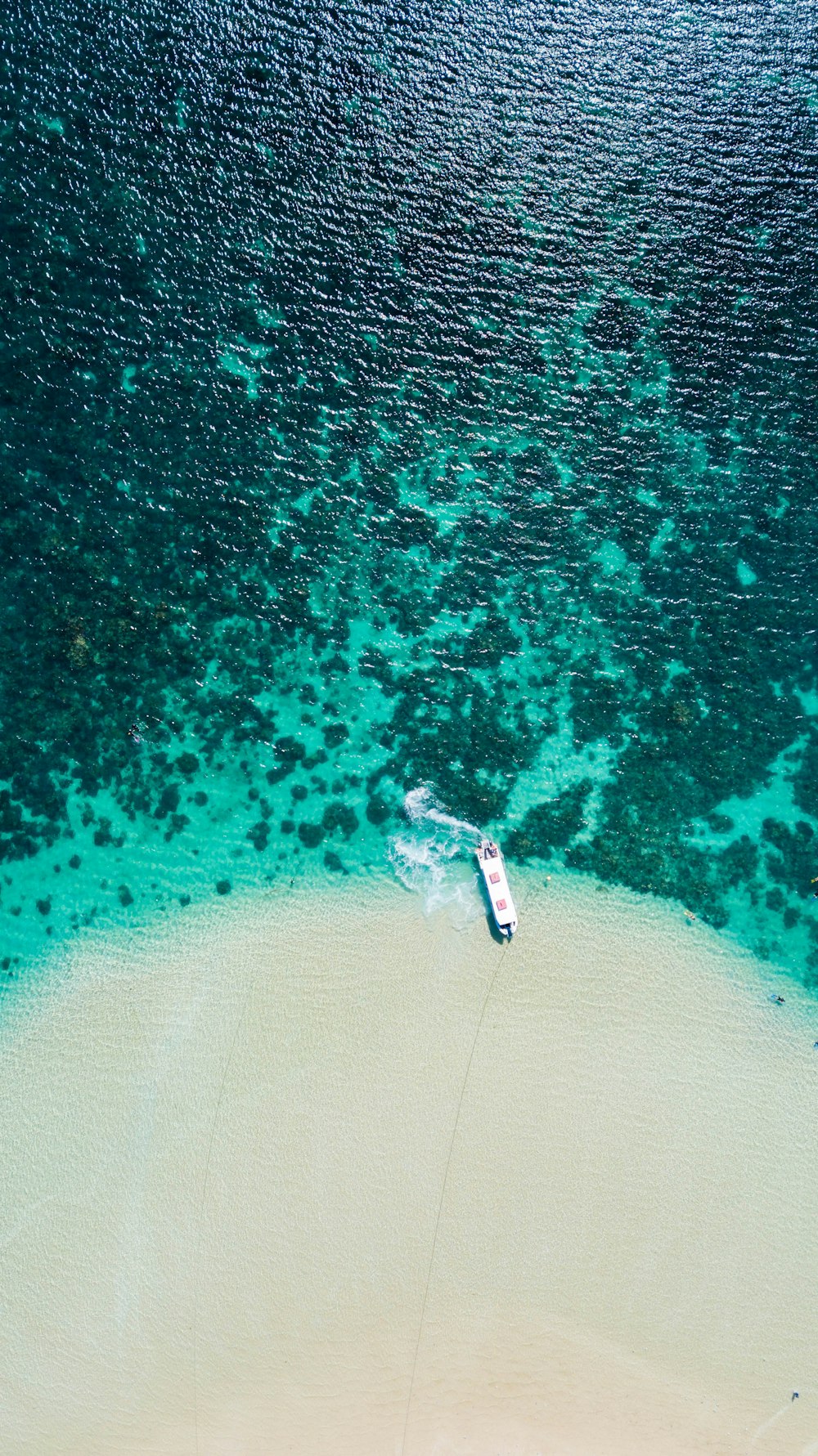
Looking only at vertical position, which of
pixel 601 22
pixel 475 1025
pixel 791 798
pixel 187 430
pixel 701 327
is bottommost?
pixel 475 1025

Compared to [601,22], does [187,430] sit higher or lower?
lower

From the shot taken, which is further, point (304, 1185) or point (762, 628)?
point (762, 628)

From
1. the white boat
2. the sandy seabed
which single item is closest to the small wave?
the white boat

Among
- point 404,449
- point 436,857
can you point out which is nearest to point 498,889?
point 436,857

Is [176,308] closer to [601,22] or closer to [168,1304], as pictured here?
[601,22]

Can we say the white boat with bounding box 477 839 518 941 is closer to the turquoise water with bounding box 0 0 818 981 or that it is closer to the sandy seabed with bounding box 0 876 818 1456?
the sandy seabed with bounding box 0 876 818 1456

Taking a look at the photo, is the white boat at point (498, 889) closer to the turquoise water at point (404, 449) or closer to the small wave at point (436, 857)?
the small wave at point (436, 857)

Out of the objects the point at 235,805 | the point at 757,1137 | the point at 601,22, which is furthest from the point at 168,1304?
the point at 601,22

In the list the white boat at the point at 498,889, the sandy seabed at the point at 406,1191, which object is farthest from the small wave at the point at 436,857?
the sandy seabed at the point at 406,1191
